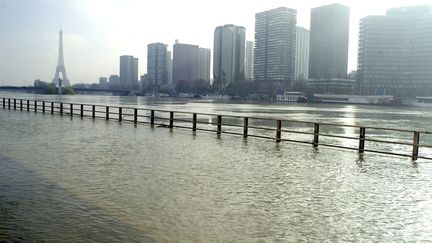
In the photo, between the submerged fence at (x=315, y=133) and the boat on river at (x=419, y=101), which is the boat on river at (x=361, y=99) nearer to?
the boat on river at (x=419, y=101)

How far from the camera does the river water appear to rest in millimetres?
7520

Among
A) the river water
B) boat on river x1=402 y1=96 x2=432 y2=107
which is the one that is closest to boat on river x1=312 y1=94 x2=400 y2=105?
boat on river x1=402 y1=96 x2=432 y2=107

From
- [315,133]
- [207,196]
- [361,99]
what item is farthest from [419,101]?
[207,196]


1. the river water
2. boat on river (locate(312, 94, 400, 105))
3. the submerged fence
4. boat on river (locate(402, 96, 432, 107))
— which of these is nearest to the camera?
the river water

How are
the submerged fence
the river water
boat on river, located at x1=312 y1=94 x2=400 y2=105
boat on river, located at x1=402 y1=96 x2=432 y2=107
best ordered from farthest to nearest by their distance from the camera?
boat on river, located at x1=312 y1=94 x2=400 y2=105 → boat on river, located at x1=402 y1=96 x2=432 y2=107 → the submerged fence → the river water

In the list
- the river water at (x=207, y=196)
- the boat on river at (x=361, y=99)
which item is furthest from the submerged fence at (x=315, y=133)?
the boat on river at (x=361, y=99)

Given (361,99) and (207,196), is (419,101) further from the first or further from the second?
(207,196)

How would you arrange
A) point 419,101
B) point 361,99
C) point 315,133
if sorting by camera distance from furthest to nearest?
1. point 361,99
2. point 419,101
3. point 315,133

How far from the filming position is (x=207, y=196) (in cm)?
998

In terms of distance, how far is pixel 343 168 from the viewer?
48.0ft

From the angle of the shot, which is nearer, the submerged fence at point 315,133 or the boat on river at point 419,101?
the submerged fence at point 315,133

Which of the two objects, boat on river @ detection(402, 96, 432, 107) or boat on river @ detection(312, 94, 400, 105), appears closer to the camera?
boat on river @ detection(402, 96, 432, 107)

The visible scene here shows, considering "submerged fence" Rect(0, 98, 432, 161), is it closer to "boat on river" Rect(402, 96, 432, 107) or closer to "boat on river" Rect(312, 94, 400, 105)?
"boat on river" Rect(402, 96, 432, 107)

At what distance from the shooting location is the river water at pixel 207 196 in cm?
752
